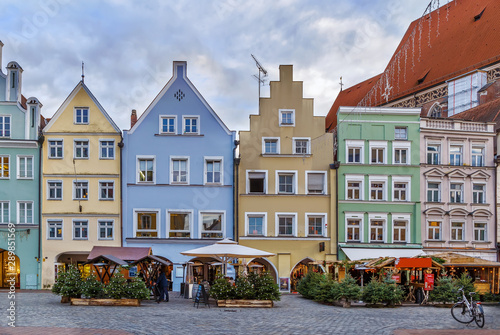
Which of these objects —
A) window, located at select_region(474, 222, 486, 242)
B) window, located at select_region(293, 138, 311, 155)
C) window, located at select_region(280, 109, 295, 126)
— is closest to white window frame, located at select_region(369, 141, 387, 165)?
window, located at select_region(293, 138, 311, 155)

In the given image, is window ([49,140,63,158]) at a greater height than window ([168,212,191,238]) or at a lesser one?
greater

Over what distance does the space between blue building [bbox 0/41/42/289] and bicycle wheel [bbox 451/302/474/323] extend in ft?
82.1

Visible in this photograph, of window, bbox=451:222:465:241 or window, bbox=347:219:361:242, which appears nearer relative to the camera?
window, bbox=347:219:361:242

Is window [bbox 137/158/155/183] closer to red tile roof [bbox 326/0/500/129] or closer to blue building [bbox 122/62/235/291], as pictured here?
blue building [bbox 122/62/235/291]

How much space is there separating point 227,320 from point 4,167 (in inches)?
932

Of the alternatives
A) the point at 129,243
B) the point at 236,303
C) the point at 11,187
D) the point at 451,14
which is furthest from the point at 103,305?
the point at 451,14

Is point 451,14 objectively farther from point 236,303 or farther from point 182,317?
point 182,317

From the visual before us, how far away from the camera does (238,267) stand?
123 feet

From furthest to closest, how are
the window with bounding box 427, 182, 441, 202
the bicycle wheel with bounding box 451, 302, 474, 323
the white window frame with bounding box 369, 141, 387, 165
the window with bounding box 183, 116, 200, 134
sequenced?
the window with bounding box 427, 182, 441, 202, the white window frame with bounding box 369, 141, 387, 165, the window with bounding box 183, 116, 200, 134, the bicycle wheel with bounding box 451, 302, 474, 323

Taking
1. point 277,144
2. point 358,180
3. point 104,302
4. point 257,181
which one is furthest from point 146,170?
point 104,302

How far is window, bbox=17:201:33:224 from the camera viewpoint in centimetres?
3731

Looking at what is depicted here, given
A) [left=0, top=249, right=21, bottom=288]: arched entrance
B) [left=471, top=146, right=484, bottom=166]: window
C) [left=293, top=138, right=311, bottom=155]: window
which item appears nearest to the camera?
[left=0, top=249, right=21, bottom=288]: arched entrance

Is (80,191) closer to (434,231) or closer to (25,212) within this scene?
(25,212)

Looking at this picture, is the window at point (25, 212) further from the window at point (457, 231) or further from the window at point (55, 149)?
the window at point (457, 231)
